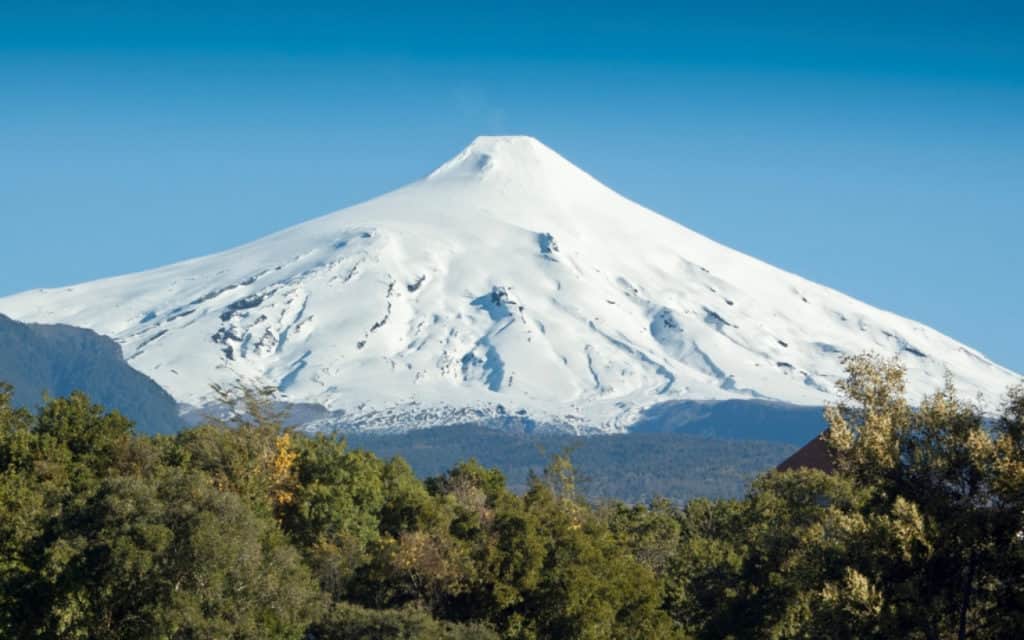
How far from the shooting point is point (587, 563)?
1912 inches

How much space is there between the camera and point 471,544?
4738 centimetres

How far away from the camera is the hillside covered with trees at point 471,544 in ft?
108

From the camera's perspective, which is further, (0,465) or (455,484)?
(455,484)

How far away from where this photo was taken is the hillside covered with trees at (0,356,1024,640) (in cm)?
3291

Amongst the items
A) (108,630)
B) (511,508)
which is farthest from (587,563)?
(108,630)

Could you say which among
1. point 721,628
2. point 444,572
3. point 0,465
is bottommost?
point 721,628

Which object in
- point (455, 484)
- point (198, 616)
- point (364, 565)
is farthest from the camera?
point (455, 484)

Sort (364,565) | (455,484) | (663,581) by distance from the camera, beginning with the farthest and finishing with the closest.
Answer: (455,484)
(663,581)
(364,565)

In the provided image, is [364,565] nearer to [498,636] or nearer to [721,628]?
[498,636]

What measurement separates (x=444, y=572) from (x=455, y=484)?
17.5 meters

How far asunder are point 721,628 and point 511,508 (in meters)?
7.26

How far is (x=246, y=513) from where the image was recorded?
43406mm

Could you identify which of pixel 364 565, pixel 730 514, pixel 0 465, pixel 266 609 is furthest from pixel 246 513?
pixel 730 514

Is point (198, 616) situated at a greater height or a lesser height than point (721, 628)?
greater
